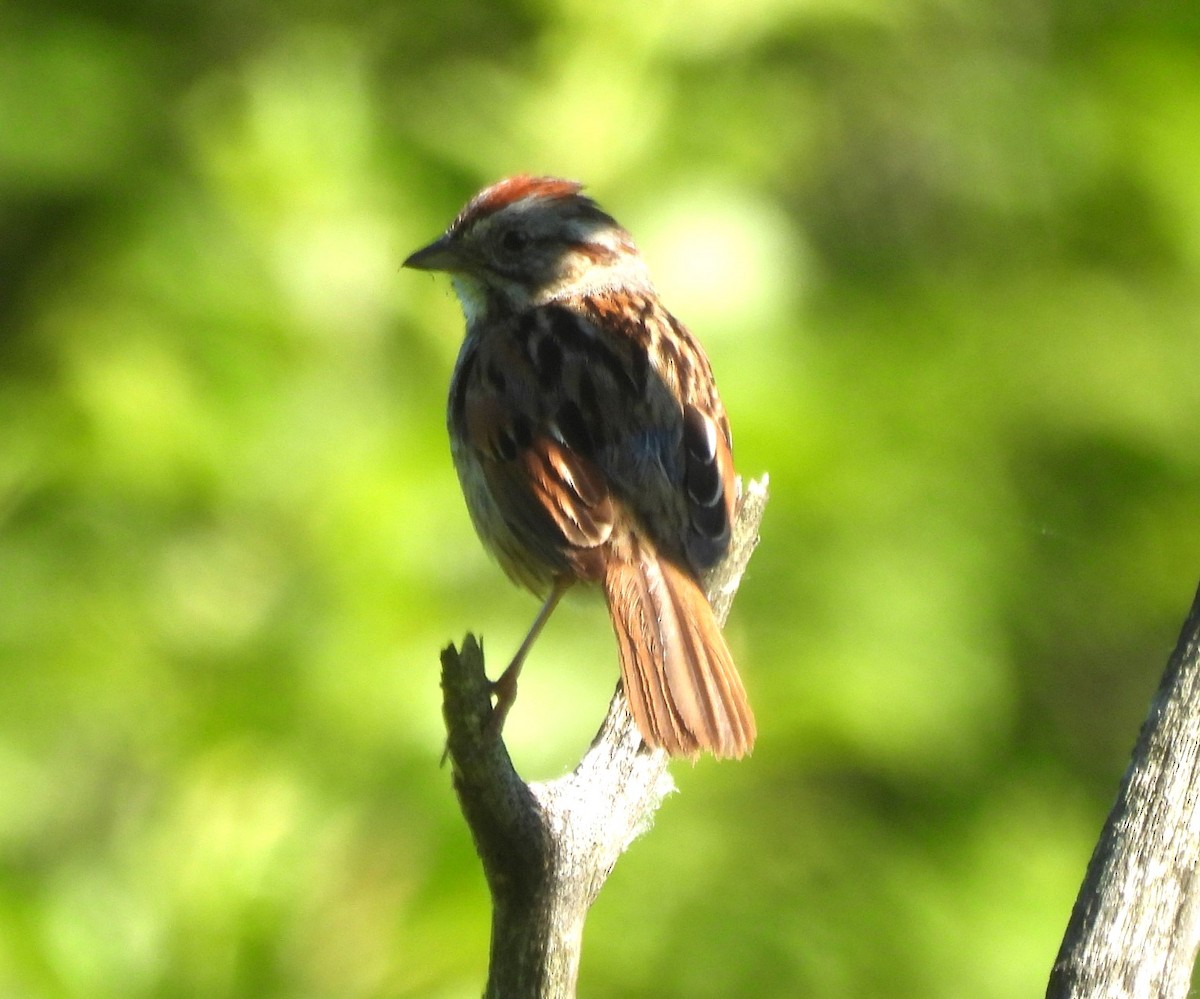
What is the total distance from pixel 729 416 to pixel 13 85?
2486mm

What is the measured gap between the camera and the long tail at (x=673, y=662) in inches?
117

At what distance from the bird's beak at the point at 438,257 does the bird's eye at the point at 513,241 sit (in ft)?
0.40

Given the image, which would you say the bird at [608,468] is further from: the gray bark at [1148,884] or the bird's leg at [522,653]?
the gray bark at [1148,884]

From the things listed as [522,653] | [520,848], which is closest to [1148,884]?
[520,848]

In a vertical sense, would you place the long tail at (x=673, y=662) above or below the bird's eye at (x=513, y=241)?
below

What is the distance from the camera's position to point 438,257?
3824mm

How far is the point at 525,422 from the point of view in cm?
345

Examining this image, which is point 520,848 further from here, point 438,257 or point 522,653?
point 438,257

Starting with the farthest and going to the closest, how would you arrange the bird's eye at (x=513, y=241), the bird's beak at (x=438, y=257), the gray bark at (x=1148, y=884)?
the bird's eye at (x=513, y=241) < the bird's beak at (x=438, y=257) < the gray bark at (x=1148, y=884)

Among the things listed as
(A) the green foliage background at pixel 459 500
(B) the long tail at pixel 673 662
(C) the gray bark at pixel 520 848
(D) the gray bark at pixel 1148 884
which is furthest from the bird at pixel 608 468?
(D) the gray bark at pixel 1148 884

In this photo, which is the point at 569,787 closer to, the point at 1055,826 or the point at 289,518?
the point at 289,518

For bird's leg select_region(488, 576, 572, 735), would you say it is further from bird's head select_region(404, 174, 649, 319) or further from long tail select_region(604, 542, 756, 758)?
bird's head select_region(404, 174, 649, 319)

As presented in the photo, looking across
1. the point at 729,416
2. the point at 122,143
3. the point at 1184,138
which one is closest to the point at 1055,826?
the point at 729,416

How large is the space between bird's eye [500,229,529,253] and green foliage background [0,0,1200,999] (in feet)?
0.57
